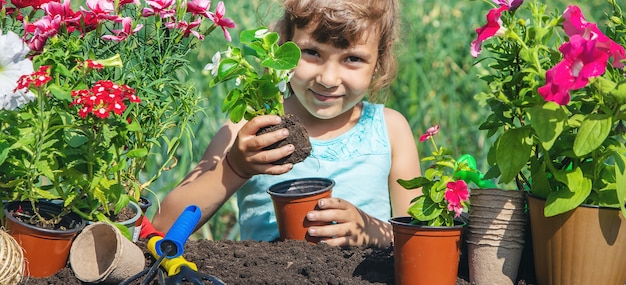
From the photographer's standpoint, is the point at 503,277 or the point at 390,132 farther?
the point at 390,132

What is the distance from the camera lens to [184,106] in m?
1.89

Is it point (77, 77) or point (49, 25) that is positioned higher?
point (49, 25)

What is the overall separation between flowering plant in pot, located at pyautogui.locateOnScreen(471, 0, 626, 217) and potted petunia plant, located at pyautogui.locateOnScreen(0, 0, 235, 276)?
72 cm

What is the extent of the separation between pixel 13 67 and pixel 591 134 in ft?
3.67

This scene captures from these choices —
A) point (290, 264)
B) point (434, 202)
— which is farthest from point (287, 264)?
point (434, 202)

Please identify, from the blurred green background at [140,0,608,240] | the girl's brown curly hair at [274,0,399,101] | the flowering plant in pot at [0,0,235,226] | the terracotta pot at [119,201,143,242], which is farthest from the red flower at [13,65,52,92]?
the blurred green background at [140,0,608,240]

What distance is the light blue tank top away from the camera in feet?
9.53

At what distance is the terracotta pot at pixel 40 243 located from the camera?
167cm

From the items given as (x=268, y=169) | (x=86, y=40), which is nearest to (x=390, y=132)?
(x=268, y=169)

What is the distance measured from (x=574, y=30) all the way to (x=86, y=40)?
1028 millimetres

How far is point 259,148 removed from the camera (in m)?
2.15

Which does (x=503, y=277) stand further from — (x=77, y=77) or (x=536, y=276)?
(x=77, y=77)

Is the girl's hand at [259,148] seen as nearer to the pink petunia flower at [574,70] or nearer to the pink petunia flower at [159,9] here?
the pink petunia flower at [159,9]

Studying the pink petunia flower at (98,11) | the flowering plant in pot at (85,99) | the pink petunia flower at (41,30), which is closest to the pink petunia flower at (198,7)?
the flowering plant in pot at (85,99)
